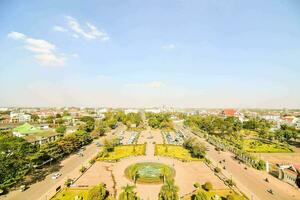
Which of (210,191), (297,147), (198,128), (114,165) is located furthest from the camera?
(198,128)

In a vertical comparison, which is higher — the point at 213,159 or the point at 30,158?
the point at 30,158

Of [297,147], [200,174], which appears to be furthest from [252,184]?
[297,147]

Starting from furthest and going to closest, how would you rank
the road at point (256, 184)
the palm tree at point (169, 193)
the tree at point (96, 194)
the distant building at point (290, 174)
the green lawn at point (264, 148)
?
the green lawn at point (264, 148) → the distant building at point (290, 174) → the road at point (256, 184) → the tree at point (96, 194) → the palm tree at point (169, 193)

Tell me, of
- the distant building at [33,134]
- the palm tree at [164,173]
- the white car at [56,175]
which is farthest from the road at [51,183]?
the palm tree at [164,173]

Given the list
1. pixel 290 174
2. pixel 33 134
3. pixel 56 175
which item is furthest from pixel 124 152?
pixel 290 174

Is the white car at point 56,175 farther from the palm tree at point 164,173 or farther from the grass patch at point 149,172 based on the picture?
the palm tree at point 164,173

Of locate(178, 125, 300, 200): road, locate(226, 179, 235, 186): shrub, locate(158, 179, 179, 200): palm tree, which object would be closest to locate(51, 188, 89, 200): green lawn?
locate(158, 179, 179, 200): palm tree

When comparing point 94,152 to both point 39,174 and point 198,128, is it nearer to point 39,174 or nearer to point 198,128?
point 39,174
